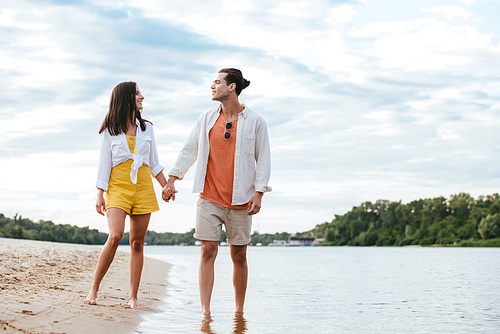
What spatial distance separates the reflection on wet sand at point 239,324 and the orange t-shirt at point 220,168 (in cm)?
104

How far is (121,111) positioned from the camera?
14.3ft

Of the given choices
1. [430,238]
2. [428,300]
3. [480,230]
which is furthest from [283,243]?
[428,300]

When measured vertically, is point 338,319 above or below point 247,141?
below

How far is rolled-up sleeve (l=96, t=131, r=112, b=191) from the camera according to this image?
4.16m

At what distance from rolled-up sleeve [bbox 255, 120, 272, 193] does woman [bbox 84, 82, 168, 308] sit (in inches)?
37.1

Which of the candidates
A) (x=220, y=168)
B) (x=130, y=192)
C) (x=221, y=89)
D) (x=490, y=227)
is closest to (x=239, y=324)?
(x=220, y=168)

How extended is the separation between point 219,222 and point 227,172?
0.46 metres

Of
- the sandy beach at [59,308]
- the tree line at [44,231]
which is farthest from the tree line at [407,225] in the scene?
the sandy beach at [59,308]

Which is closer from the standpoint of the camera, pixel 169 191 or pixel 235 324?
pixel 235 324

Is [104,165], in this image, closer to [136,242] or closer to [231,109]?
[136,242]

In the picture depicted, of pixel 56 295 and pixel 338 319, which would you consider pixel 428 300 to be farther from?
pixel 56 295

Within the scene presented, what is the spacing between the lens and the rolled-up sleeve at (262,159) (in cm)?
437

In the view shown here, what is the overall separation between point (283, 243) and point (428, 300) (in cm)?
14704

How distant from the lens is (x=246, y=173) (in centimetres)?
438
